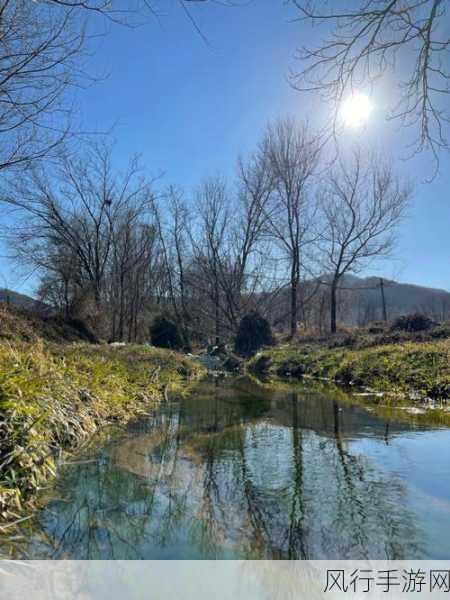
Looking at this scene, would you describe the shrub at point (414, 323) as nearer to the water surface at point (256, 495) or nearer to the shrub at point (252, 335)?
the shrub at point (252, 335)

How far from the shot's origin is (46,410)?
4000 mm

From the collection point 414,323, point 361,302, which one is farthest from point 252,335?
point 361,302

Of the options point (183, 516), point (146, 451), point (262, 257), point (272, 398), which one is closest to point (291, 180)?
point (262, 257)

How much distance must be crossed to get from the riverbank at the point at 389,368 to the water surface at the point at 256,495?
310cm

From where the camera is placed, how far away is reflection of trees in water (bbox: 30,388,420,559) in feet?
8.31

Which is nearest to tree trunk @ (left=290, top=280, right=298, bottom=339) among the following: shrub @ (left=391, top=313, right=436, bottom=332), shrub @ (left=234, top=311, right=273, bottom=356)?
shrub @ (left=234, top=311, right=273, bottom=356)

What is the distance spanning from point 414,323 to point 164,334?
480 inches

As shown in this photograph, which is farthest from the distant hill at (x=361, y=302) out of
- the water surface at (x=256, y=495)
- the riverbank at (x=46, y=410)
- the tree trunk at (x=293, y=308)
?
the water surface at (x=256, y=495)

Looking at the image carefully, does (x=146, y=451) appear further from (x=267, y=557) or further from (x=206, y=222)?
(x=206, y=222)

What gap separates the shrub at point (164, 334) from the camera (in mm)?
23453

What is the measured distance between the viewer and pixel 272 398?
870 cm

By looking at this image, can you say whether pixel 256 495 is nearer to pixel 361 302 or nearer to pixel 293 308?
pixel 293 308

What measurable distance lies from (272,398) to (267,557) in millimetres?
6325

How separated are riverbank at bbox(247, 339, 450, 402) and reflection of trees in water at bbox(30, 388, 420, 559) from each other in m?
4.04
